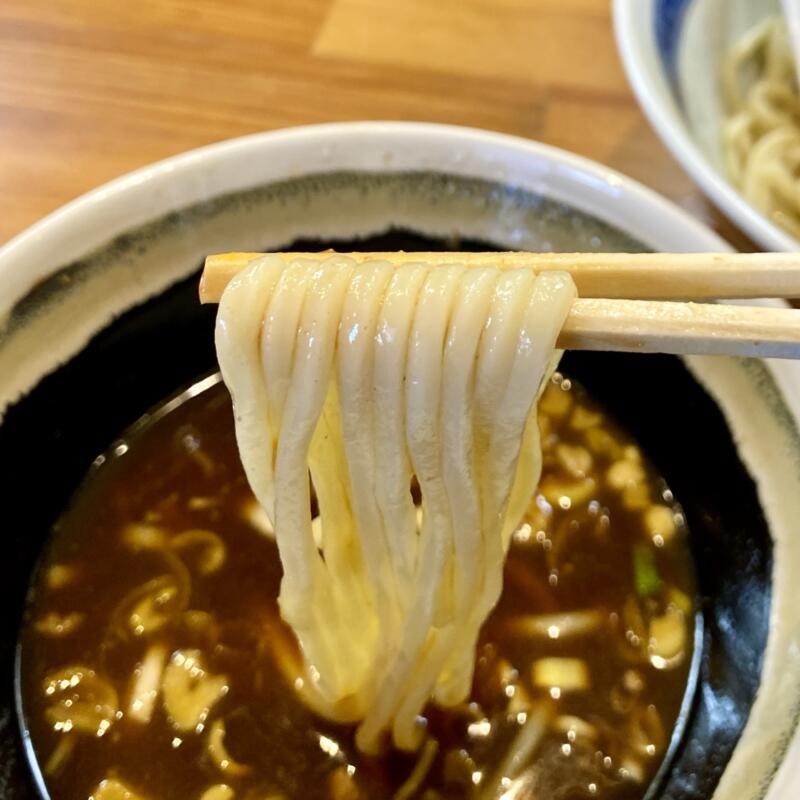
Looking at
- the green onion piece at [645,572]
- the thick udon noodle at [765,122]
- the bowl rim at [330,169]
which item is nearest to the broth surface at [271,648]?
the green onion piece at [645,572]

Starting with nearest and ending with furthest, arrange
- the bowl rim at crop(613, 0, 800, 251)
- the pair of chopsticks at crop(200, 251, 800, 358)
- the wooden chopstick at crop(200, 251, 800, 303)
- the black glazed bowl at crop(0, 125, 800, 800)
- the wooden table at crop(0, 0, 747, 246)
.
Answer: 1. the pair of chopsticks at crop(200, 251, 800, 358)
2. the wooden chopstick at crop(200, 251, 800, 303)
3. the black glazed bowl at crop(0, 125, 800, 800)
4. the bowl rim at crop(613, 0, 800, 251)
5. the wooden table at crop(0, 0, 747, 246)

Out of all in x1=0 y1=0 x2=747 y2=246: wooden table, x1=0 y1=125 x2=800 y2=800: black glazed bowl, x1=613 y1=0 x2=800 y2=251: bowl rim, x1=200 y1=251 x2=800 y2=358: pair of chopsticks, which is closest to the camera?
x1=200 y1=251 x2=800 y2=358: pair of chopsticks

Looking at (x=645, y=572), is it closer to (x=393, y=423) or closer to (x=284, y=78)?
(x=393, y=423)

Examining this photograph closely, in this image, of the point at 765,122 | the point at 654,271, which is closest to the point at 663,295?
the point at 654,271

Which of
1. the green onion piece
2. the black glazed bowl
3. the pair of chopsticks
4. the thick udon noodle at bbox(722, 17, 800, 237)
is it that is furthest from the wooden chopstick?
the thick udon noodle at bbox(722, 17, 800, 237)

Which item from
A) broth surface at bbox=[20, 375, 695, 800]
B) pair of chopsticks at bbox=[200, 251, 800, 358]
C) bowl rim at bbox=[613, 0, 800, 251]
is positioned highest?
bowl rim at bbox=[613, 0, 800, 251]

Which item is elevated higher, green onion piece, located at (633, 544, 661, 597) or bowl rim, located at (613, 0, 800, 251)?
bowl rim, located at (613, 0, 800, 251)

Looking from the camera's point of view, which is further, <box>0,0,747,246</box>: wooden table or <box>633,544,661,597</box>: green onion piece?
<box>0,0,747,246</box>: wooden table

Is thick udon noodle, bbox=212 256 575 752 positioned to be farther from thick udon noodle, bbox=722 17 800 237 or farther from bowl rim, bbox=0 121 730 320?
thick udon noodle, bbox=722 17 800 237
